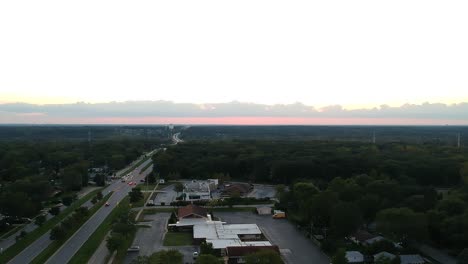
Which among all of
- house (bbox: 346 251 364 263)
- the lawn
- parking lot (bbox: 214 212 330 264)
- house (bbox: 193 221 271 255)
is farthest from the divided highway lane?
house (bbox: 346 251 364 263)

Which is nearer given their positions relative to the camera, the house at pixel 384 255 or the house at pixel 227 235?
the house at pixel 384 255

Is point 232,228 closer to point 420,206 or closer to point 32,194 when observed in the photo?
point 420,206

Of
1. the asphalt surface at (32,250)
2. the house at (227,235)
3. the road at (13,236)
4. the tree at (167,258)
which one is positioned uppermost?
the tree at (167,258)

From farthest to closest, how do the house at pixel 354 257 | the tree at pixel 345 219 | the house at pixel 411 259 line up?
the tree at pixel 345 219 → the house at pixel 354 257 → the house at pixel 411 259

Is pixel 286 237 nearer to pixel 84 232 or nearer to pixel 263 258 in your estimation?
pixel 263 258

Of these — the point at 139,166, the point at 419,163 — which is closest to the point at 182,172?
the point at 139,166

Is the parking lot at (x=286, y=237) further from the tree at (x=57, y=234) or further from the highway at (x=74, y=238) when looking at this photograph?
the tree at (x=57, y=234)

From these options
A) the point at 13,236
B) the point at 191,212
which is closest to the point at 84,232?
the point at 13,236

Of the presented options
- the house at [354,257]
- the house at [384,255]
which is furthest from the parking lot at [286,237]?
the house at [384,255]

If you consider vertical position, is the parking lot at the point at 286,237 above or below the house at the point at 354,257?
below
